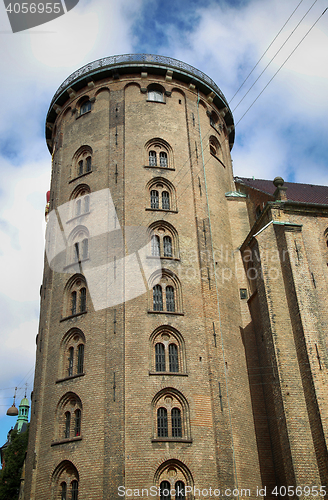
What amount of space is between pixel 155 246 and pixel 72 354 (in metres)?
6.58

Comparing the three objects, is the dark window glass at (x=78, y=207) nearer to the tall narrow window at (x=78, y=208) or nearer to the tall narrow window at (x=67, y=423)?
the tall narrow window at (x=78, y=208)

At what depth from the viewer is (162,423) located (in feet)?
68.3

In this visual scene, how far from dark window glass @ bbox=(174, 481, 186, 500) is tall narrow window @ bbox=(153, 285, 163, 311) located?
295 inches

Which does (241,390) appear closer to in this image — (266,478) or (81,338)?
(266,478)

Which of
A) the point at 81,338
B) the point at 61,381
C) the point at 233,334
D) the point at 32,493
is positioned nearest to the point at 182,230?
the point at 233,334

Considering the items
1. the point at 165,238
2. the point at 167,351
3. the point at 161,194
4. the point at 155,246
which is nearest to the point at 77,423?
the point at 167,351

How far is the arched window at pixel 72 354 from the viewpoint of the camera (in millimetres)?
23016

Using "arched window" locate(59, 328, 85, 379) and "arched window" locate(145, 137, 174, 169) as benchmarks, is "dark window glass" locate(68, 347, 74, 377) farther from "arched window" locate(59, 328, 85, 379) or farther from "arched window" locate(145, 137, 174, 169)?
"arched window" locate(145, 137, 174, 169)

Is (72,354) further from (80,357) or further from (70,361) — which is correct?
(80,357)

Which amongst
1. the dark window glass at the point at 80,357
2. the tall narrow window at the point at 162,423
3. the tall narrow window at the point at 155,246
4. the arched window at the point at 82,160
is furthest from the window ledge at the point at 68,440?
the arched window at the point at 82,160

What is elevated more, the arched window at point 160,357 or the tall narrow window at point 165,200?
the tall narrow window at point 165,200

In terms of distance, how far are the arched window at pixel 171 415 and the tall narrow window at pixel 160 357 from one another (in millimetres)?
1078

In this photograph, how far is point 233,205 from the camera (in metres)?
30.1

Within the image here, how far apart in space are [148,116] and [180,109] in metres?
2.43
